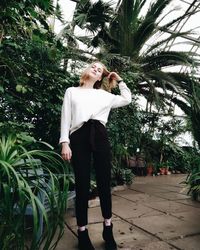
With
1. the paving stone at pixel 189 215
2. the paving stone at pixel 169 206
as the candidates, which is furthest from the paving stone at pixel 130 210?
the paving stone at pixel 189 215

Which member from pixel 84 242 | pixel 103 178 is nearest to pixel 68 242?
pixel 84 242

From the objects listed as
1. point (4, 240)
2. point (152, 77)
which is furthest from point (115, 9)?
point (4, 240)

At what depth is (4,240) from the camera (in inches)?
51.7

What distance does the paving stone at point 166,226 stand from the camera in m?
2.34

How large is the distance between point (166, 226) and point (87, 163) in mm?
1112

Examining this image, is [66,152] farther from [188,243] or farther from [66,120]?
[188,243]

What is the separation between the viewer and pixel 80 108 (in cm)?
204

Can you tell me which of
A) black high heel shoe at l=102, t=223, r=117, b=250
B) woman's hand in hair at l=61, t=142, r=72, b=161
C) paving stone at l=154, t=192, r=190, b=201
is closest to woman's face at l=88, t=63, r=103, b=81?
woman's hand in hair at l=61, t=142, r=72, b=161

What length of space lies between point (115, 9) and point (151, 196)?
477 cm

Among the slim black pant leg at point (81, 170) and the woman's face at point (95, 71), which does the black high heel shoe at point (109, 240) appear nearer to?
the slim black pant leg at point (81, 170)

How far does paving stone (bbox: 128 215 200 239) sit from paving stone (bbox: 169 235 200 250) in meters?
0.09

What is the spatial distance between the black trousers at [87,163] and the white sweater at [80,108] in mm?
52

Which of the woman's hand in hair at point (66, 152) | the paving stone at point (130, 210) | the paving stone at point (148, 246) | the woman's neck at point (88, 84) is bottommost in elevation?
the paving stone at point (148, 246)

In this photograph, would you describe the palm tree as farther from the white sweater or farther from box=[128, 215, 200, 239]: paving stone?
the white sweater
